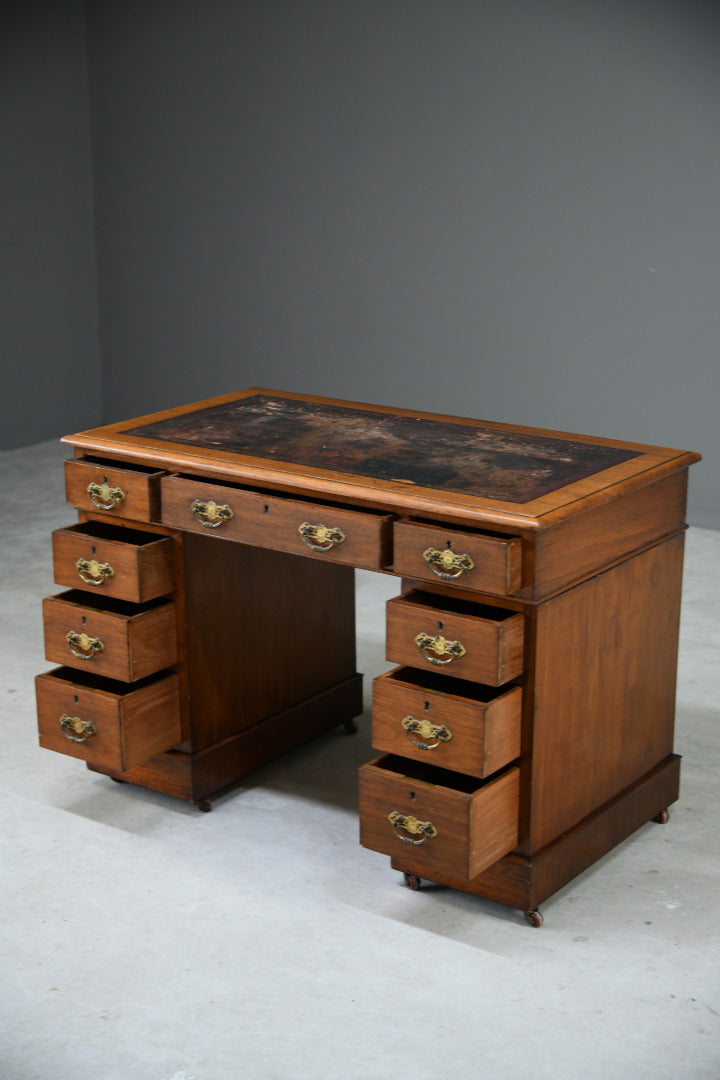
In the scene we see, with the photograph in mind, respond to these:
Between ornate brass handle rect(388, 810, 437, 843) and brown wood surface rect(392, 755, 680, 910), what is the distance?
0.13ft

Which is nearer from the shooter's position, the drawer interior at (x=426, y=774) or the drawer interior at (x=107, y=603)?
the drawer interior at (x=426, y=774)

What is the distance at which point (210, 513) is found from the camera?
101 inches

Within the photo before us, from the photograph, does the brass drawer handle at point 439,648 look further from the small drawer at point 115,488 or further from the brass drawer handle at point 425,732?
the small drawer at point 115,488

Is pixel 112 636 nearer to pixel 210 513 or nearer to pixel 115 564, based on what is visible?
pixel 115 564

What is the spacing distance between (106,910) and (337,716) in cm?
87

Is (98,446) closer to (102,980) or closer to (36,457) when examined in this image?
(102,980)

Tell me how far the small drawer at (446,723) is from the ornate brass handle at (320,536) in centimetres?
25

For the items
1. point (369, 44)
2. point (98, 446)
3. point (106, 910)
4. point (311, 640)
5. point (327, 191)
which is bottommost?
point (106, 910)

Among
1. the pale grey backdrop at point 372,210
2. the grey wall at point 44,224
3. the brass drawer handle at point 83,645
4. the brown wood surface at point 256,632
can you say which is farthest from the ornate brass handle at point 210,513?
the grey wall at point 44,224

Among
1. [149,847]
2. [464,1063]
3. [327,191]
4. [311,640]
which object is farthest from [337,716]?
[327,191]

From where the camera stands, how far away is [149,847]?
8.87 ft

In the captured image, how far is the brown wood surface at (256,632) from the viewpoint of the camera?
2.80 metres

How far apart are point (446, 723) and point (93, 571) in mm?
804

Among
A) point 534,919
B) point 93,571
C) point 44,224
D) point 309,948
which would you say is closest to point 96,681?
point 93,571
